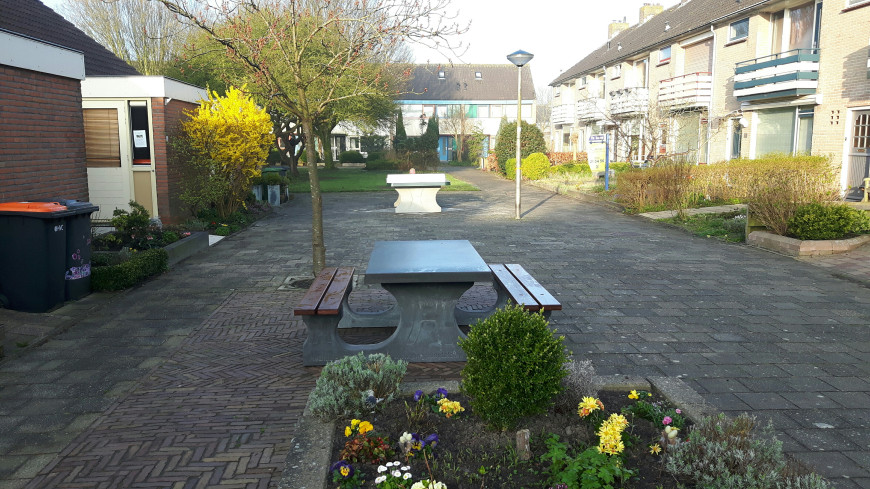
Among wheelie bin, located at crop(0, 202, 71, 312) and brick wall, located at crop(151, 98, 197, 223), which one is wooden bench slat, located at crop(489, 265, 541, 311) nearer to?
wheelie bin, located at crop(0, 202, 71, 312)

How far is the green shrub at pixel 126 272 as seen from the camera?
306 inches

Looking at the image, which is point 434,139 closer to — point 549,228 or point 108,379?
point 549,228

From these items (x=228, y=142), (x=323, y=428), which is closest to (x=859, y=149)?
(x=228, y=142)

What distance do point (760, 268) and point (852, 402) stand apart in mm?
5447

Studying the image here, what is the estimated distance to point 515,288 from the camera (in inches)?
224

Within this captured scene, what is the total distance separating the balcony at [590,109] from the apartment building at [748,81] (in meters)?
0.79

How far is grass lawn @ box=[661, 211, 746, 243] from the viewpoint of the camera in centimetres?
1250

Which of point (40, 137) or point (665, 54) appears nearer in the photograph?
point (40, 137)

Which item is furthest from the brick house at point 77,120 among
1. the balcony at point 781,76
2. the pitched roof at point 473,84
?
the pitched roof at point 473,84

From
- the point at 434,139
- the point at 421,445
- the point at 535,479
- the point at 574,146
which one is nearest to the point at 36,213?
the point at 421,445

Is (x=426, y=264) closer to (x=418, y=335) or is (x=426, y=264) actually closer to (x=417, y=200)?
(x=418, y=335)

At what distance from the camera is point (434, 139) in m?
50.4

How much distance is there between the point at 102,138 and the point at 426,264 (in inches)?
400

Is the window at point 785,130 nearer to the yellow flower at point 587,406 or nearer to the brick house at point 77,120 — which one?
the brick house at point 77,120
